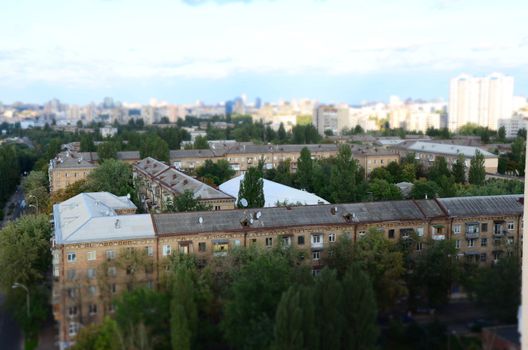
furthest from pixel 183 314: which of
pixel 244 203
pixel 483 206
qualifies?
pixel 483 206

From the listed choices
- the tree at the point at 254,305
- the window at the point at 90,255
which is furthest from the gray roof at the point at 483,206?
the window at the point at 90,255

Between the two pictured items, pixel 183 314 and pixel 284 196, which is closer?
pixel 183 314

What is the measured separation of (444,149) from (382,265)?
121ft

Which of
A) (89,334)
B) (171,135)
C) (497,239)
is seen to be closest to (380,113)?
(171,135)

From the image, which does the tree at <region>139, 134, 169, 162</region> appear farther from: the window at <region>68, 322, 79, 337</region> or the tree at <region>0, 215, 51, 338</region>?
the window at <region>68, 322, 79, 337</region>

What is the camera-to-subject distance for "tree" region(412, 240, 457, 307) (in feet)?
64.3

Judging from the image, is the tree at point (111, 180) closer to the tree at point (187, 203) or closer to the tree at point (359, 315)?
the tree at point (187, 203)

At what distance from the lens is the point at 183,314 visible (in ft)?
49.8

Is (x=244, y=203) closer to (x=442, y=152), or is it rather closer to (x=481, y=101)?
(x=442, y=152)

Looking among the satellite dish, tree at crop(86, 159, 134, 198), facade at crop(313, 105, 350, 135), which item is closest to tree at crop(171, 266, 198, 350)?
the satellite dish

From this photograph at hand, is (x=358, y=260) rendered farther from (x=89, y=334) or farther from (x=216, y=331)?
(x=89, y=334)

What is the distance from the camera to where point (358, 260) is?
1962cm

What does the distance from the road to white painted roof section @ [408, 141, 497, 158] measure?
38.0 metres

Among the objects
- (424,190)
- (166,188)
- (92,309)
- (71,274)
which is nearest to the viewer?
(92,309)
